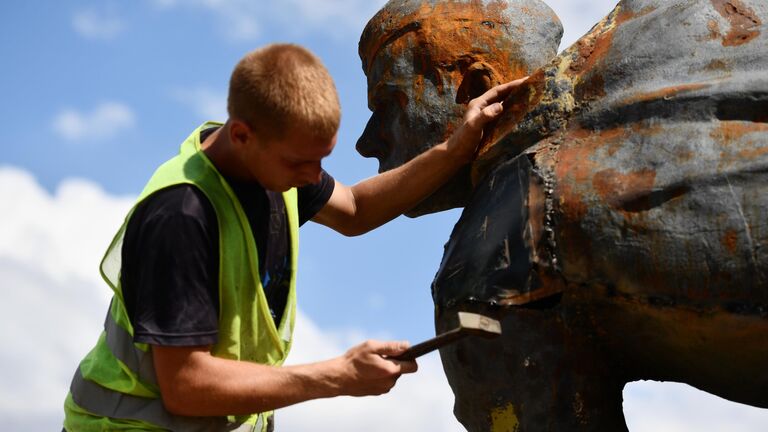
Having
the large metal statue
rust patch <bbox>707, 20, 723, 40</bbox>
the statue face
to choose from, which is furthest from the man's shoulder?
rust patch <bbox>707, 20, 723, 40</bbox>

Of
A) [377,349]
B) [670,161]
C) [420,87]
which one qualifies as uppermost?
[420,87]

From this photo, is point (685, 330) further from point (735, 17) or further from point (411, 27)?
point (411, 27)

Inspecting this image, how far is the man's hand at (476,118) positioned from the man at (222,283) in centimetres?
69

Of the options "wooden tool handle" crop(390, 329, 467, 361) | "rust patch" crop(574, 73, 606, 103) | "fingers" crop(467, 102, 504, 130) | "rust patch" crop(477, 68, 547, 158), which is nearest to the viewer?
"wooden tool handle" crop(390, 329, 467, 361)

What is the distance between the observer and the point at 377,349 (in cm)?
335

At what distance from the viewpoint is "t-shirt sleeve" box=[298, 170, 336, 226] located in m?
4.10

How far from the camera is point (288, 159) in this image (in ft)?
11.2

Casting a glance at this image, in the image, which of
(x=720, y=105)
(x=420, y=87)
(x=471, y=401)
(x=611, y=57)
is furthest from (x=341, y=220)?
(x=720, y=105)

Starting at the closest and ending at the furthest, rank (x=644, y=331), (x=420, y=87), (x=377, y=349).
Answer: (x=377, y=349) < (x=644, y=331) < (x=420, y=87)

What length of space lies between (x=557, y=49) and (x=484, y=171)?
650 millimetres

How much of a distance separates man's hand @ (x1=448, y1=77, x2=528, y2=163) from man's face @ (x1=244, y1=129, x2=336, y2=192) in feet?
2.36

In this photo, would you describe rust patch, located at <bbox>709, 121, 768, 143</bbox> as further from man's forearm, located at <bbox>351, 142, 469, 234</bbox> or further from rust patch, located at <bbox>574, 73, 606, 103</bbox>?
man's forearm, located at <bbox>351, 142, 469, 234</bbox>

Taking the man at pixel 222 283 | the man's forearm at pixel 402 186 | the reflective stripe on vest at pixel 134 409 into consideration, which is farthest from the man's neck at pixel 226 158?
the man's forearm at pixel 402 186

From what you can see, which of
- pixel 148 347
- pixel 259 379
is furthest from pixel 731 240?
pixel 148 347
